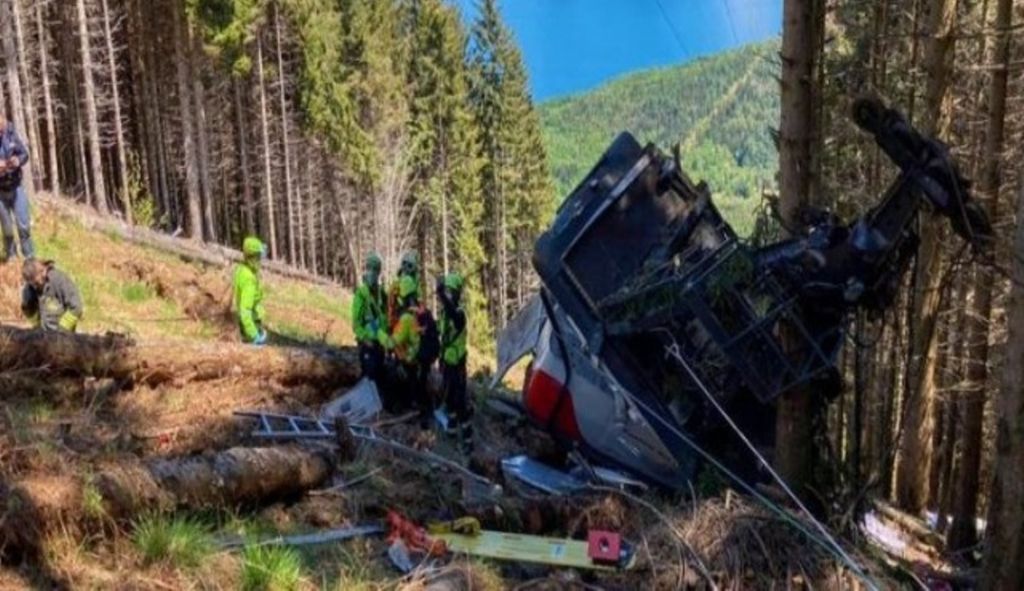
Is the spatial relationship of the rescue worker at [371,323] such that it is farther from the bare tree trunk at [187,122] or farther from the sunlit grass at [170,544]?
the bare tree trunk at [187,122]

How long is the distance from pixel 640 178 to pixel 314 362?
157 inches

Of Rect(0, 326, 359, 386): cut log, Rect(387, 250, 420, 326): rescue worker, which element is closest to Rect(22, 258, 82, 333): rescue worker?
Rect(0, 326, 359, 386): cut log

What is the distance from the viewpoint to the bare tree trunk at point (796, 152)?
6.44 metres

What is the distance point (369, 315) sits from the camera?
32.4 feet

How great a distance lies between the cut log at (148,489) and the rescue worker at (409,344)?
3340 mm

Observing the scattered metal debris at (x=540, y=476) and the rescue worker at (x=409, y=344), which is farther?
the rescue worker at (x=409, y=344)

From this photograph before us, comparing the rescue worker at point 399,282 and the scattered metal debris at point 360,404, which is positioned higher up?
the rescue worker at point 399,282

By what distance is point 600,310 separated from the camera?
25.6 ft

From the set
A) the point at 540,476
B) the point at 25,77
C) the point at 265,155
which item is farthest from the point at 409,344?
the point at 265,155

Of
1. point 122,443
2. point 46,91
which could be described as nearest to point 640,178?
point 122,443

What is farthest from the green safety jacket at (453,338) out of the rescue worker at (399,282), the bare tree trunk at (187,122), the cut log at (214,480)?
the bare tree trunk at (187,122)

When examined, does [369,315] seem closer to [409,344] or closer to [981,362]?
[409,344]

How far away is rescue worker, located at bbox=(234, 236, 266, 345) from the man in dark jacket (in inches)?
127

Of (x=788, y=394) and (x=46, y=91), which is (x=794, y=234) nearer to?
(x=788, y=394)
